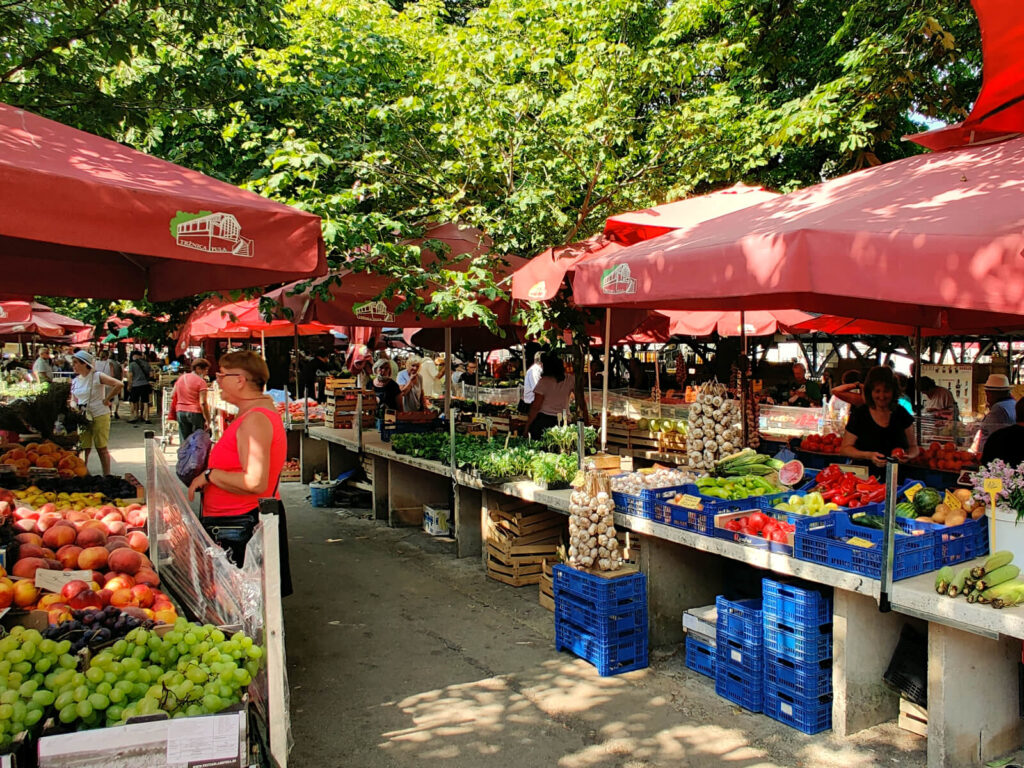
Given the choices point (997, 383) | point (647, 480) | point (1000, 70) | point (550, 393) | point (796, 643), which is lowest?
point (796, 643)

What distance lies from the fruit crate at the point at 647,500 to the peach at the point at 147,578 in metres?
3.05

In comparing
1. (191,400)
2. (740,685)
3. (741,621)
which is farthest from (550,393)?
(191,400)

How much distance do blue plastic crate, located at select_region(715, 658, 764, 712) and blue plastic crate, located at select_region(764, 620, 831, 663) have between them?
23 cm

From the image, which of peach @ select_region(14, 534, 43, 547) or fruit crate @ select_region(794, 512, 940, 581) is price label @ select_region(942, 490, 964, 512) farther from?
peach @ select_region(14, 534, 43, 547)

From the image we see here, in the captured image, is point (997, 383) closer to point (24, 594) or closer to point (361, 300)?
point (361, 300)

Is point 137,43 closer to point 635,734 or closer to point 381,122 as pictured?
point 381,122

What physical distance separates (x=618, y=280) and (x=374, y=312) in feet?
11.1

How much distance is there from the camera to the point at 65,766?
2.27 meters

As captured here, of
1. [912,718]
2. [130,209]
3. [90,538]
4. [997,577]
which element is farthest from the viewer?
[912,718]

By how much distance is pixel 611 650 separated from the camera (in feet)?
16.6

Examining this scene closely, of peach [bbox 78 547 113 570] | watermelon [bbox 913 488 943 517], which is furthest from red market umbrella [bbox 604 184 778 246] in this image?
peach [bbox 78 547 113 570]

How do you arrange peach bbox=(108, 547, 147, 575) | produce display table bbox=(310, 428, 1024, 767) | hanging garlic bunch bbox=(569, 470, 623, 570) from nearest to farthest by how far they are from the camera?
produce display table bbox=(310, 428, 1024, 767) < peach bbox=(108, 547, 147, 575) < hanging garlic bunch bbox=(569, 470, 623, 570)

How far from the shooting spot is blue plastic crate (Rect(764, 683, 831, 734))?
4227mm

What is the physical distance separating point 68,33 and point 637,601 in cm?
635
